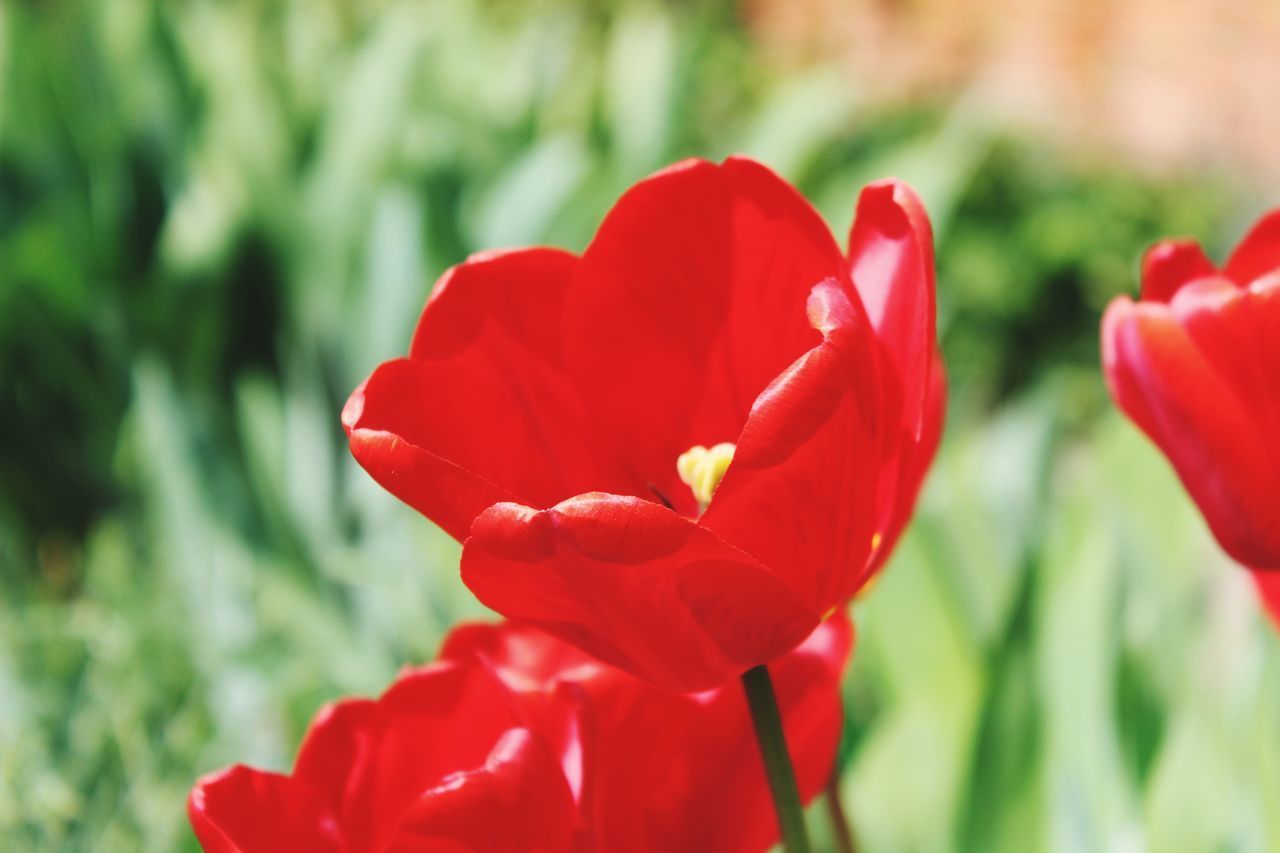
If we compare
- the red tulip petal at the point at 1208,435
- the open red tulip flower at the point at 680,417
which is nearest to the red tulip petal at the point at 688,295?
the open red tulip flower at the point at 680,417

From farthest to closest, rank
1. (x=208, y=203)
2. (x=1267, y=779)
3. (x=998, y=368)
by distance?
(x=998, y=368), (x=208, y=203), (x=1267, y=779)

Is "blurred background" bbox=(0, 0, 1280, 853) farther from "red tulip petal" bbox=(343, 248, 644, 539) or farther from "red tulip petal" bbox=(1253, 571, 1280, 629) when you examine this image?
"red tulip petal" bbox=(343, 248, 644, 539)

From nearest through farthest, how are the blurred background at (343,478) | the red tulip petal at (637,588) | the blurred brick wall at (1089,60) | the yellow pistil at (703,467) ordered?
1. the red tulip petal at (637,588)
2. the yellow pistil at (703,467)
3. the blurred background at (343,478)
4. the blurred brick wall at (1089,60)

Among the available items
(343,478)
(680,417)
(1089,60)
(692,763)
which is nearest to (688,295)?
(680,417)

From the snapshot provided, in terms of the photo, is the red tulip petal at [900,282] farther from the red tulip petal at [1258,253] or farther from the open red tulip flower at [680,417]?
→ the red tulip petal at [1258,253]

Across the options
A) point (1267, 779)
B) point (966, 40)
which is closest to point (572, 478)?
point (1267, 779)

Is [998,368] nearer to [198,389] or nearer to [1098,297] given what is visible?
[1098,297]
